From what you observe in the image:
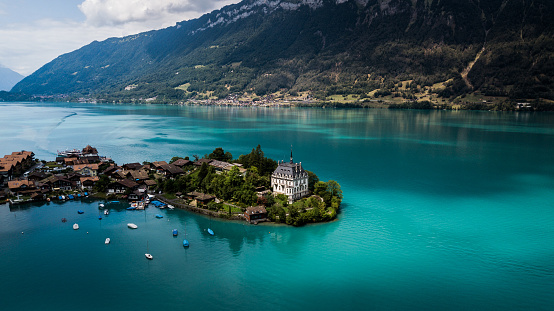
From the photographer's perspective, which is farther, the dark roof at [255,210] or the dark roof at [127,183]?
the dark roof at [127,183]

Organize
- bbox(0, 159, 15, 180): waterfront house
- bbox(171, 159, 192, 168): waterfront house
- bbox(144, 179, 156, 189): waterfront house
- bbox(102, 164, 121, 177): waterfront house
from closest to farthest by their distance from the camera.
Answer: bbox(144, 179, 156, 189): waterfront house < bbox(0, 159, 15, 180): waterfront house < bbox(102, 164, 121, 177): waterfront house < bbox(171, 159, 192, 168): waterfront house

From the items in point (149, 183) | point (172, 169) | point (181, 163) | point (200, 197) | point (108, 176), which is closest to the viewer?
point (200, 197)

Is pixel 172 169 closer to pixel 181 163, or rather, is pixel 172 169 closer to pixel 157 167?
pixel 157 167

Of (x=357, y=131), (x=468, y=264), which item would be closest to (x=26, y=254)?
(x=468, y=264)

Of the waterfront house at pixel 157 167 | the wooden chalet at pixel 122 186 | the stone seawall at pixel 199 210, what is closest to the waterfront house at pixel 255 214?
the stone seawall at pixel 199 210

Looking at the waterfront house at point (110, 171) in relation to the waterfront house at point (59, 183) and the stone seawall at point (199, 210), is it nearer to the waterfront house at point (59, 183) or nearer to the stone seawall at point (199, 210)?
the waterfront house at point (59, 183)

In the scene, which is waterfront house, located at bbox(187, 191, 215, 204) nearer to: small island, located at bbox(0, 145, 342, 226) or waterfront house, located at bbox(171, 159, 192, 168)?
small island, located at bbox(0, 145, 342, 226)

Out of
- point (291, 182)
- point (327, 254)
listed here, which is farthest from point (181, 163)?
point (327, 254)

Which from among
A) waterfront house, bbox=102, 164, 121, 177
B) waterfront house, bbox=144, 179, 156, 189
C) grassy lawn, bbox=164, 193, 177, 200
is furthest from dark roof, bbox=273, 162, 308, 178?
waterfront house, bbox=102, 164, 121, 177
